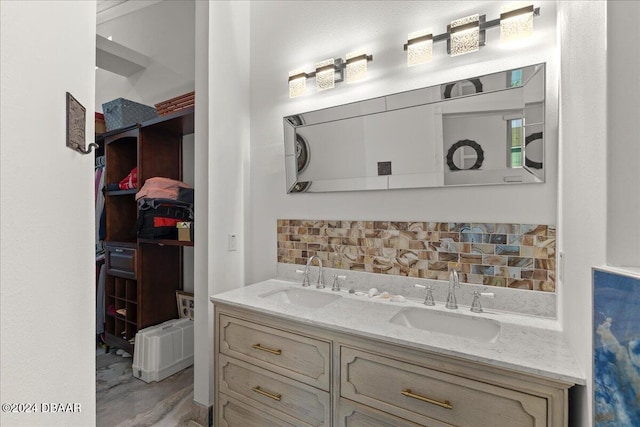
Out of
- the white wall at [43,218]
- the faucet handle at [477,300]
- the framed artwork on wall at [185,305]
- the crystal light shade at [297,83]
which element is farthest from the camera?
the framed artwork on wall at [185,305]

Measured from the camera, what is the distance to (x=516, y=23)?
1.38m

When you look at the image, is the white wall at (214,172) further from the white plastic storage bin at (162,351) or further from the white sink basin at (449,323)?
the white sink basin at (449,323)

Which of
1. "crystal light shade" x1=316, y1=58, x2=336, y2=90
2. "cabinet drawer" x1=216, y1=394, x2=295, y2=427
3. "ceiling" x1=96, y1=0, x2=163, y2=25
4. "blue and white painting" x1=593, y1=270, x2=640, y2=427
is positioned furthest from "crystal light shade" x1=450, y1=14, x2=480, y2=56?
"ceiling" x1=96, y1=0, x2=163, y2=25

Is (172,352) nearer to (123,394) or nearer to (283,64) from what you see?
(123,394)

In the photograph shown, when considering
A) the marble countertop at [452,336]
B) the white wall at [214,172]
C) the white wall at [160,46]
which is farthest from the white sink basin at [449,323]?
the white wall at [160,46]

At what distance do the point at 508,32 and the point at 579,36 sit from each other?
538mm

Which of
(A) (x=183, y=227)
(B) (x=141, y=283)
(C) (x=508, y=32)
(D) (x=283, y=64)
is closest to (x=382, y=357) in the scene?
(C) (x=508, y=32)

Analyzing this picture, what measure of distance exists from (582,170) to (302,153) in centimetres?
149

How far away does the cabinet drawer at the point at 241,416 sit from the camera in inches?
58.4

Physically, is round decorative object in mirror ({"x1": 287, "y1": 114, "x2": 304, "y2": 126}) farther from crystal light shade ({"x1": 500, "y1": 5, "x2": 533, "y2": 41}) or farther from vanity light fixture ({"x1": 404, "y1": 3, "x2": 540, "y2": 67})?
crystal light shade ({"x1": 500, "y1": 5, "x2": 533, "y2": 41})

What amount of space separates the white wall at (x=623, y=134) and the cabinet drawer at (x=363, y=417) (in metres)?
0.89

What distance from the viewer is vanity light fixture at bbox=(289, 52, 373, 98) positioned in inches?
71.2

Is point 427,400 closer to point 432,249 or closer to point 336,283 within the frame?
point 432,249

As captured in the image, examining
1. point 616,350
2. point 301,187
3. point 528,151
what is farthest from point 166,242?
point 616,350
